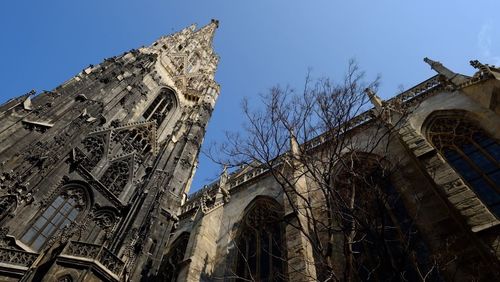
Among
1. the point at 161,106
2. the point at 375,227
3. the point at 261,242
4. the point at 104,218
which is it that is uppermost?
the point at 161,106

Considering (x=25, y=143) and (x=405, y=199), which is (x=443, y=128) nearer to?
(x=405, y=199)

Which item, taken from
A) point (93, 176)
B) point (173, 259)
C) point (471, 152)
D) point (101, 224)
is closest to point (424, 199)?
point (471, 152)

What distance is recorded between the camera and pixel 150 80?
76.5ft

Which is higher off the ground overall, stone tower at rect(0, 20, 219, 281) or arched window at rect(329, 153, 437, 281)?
stone tower at rect(0, 20, 219, 281)

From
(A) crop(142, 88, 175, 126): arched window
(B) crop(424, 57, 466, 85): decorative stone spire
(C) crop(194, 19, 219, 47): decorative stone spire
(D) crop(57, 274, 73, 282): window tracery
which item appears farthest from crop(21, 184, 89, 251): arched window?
(C) crop(194, 19, 219, 47): decorative stone spire

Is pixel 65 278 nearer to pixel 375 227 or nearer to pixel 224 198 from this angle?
pixel 224 198

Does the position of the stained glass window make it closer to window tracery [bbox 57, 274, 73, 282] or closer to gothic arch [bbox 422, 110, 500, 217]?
window tracery [bbox 57, 274, 73, 282]

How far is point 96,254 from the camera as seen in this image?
35.1 ft

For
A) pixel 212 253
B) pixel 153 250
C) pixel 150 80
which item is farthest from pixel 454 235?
pixel 150 80

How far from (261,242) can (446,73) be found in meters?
9.00

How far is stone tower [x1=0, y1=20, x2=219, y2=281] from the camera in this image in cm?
1071

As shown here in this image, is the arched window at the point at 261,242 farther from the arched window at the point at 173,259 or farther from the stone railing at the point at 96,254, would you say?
the stone railing at the point at 96,254

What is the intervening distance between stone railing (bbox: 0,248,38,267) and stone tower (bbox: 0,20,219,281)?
0.03 m

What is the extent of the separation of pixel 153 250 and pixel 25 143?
6.24 metres
